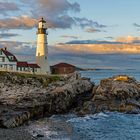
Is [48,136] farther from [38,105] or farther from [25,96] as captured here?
[25,96]

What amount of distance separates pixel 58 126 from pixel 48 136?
4.75 metres

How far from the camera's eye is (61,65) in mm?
95438

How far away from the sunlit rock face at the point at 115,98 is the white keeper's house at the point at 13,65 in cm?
2899

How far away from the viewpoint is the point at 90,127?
32.3 metres

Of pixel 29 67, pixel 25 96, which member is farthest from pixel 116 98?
pixel 29 67

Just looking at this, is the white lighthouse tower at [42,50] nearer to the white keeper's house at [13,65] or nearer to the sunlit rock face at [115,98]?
the white keeper's house at [13,65]

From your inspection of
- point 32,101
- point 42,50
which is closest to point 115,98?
point 32,101

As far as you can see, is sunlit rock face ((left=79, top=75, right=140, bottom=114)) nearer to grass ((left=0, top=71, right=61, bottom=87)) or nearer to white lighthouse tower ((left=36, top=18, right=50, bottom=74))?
grass ((left=0, top=71, right=61, bottom=87))

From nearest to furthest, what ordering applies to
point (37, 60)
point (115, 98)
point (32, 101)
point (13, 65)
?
point (32, 101), point (115, 98), point (13, 65), point (37, 60)

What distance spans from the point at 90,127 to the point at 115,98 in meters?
10.8

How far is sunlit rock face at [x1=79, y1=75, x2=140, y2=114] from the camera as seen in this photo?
130 ft

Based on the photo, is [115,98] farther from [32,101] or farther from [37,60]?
[37,60]

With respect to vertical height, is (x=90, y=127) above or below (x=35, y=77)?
below

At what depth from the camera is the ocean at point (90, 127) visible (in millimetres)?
28094
